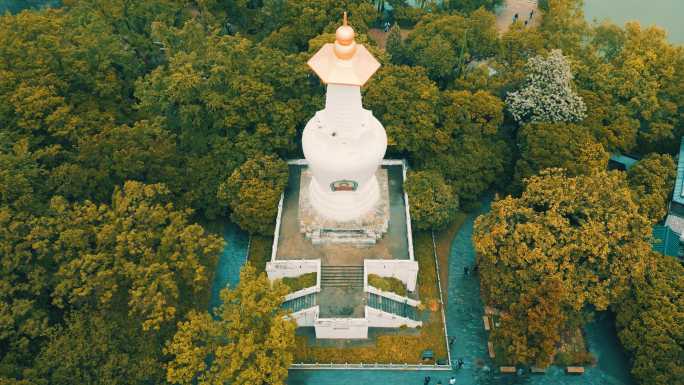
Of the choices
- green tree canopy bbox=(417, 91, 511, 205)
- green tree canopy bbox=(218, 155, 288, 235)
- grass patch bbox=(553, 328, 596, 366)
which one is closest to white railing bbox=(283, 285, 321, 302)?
green tree canopy bbox=(218, 155, 288, 235)

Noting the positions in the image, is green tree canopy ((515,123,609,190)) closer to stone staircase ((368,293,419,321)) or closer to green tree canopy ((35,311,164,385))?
stone staircase ((368,293,419,321))

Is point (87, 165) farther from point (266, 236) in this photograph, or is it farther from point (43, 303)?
point (266, 236)

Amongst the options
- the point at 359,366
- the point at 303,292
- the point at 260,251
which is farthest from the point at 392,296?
the point at 260,251

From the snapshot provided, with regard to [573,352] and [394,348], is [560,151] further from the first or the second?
[394,348]

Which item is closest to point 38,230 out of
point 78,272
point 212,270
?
point 78,272

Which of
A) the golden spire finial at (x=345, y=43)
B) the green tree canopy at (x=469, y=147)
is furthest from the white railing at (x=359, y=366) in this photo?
the golden spire finial at (x=345, y=43)

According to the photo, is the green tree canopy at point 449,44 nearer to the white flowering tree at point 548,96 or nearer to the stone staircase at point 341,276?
the white flowering tree at point 548,96

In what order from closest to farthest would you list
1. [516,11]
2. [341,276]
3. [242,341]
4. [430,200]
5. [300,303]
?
[242,341]
[300,303]
[341,276]
[430,200]
[516,11]
